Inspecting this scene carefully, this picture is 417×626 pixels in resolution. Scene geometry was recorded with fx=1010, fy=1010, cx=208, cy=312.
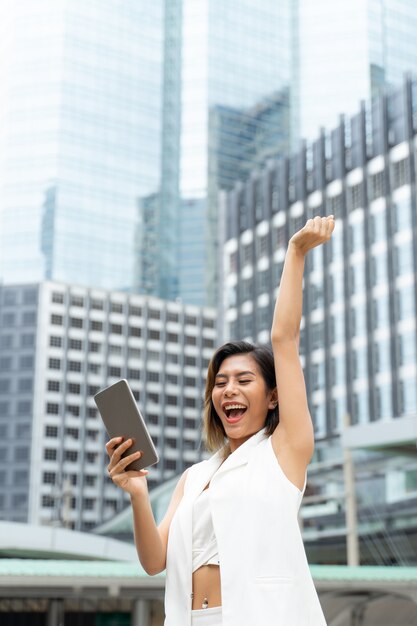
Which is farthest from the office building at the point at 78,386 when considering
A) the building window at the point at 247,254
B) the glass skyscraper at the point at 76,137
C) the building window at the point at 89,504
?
the building window at the point at 247,254

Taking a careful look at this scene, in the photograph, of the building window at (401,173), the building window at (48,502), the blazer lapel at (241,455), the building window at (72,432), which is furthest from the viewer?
the building window at (72,432)

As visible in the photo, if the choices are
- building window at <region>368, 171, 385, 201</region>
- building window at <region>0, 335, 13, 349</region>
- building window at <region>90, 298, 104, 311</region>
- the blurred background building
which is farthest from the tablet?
building window at <region>0, 335, 13, 349</region>

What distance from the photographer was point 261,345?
279cm

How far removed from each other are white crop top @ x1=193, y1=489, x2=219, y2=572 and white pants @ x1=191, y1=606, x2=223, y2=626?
111mm

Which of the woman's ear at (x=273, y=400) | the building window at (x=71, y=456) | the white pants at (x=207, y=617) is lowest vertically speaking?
the white pants at (x=207, y=617)

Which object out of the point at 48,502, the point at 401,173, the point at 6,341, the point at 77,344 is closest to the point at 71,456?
the point at 48,502

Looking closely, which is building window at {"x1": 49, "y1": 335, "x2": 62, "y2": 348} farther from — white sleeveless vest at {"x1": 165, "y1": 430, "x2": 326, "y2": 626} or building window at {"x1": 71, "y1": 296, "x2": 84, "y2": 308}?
white sleeveless vest at {"x1": 165, "y1": 430, "x2": 326, "y2": 626}

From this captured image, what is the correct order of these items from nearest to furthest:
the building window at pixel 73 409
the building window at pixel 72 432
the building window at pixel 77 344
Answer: the building window at pixel 72 432 < the building window at pixel 73 409 < the building window at pixel 77 344

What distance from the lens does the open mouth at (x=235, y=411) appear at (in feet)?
8.84

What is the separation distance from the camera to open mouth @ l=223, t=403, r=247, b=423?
2693mm

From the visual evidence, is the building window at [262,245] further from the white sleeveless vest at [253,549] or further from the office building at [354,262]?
the white sleeveless vest at [253,549]

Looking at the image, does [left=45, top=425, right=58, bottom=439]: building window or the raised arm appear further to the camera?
[left=45, top=425, right=58, bottom=439]: building window

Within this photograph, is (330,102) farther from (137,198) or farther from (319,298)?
(319,298)

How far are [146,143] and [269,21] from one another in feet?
97.9
